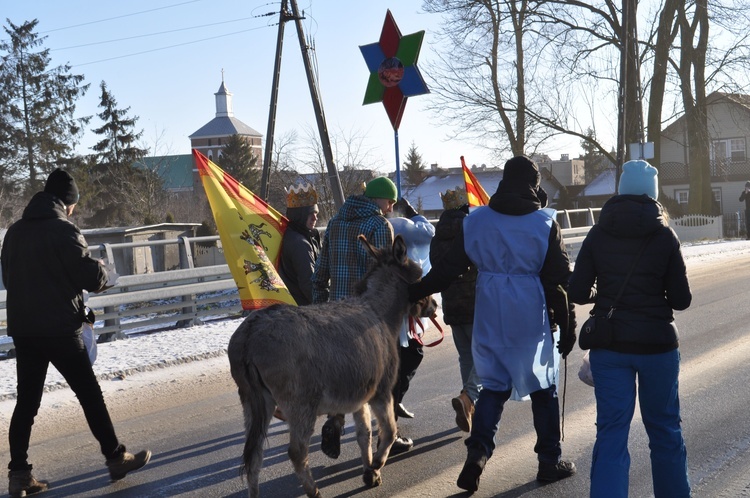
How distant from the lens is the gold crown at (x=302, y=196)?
745cm

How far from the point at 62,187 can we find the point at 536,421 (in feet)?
11.6

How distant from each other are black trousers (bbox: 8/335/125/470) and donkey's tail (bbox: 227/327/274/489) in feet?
4.45

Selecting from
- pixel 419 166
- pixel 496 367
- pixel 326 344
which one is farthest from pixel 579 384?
pixel 419 166

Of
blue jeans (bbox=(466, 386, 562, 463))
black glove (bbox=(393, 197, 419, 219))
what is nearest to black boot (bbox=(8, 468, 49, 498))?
blue jeans (bbox=(466, 386, 562, 463))

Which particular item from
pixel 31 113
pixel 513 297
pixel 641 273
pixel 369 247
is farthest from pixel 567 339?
pixel 31 113

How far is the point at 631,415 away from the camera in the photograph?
4883mm

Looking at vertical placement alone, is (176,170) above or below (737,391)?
above

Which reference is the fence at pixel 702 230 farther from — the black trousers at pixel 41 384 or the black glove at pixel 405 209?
the black trousers at pixel 41 384

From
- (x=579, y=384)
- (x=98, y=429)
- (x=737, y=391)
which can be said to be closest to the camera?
(x=98, y=429)

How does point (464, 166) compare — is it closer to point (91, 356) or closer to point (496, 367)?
point (496, 367)

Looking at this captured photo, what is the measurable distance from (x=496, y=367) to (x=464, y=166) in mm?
3017

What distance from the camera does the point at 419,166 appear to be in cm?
8869

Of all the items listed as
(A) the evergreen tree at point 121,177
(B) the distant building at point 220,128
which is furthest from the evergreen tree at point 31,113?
(B) the distant building at point 220,128

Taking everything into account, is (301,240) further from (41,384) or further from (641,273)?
(641,273)
